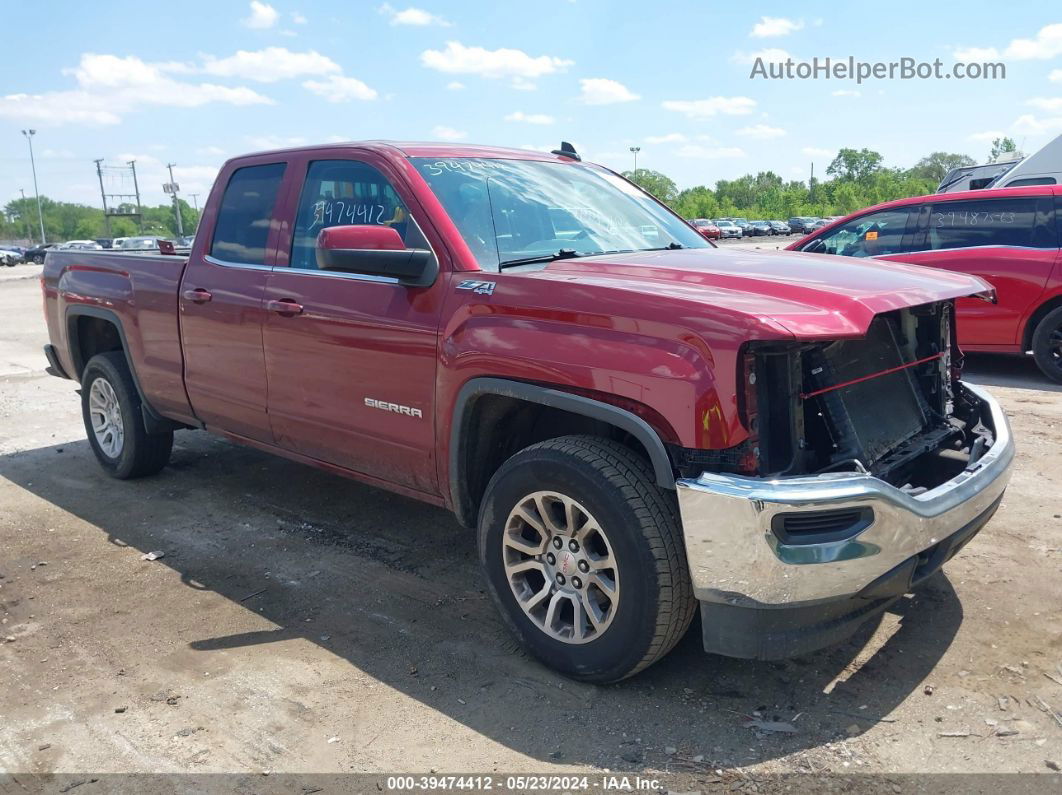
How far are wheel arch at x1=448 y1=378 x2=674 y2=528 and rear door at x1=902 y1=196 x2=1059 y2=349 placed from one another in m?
6.10

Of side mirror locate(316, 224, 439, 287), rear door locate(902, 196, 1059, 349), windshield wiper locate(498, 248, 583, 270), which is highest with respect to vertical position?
side mirror locate(316, 224, 439, 287)

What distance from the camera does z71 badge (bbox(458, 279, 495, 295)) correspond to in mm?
3336

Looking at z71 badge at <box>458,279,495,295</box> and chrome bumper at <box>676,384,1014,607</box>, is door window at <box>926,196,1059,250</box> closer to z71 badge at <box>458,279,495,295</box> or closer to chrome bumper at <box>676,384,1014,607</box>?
chrome bumper at <box>676,384,1014,607</box>

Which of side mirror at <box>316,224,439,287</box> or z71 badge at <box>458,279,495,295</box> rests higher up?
side mirror at <box>316,224,439,287</box>

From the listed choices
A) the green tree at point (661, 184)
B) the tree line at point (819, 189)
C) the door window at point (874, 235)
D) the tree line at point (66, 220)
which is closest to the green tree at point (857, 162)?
the tree line at point (819, 189)

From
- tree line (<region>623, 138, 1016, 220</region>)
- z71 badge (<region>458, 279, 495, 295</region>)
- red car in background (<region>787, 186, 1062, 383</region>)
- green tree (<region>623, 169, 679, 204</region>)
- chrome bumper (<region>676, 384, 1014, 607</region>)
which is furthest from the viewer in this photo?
green tree (<region>623, 169, 679, 204</region>)

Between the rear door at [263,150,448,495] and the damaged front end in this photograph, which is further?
the rear door at [263,150,448,495]

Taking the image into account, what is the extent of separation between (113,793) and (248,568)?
1.74 metres

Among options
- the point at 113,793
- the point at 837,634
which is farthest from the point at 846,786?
the point at 113,793

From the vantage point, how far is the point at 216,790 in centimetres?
272

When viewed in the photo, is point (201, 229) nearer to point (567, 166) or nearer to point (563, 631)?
point (567, 166)

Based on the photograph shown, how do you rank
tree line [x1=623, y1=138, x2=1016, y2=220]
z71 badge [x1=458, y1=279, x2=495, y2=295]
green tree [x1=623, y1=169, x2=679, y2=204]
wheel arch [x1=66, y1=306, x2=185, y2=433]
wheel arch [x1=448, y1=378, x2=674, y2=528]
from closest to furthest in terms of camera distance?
wheel arch [x1=448, y1=378, x2=674, y2=528] → z71 badge [x1=458, y1=279, x2=495, y2=295] → wheel arch [x1=66, y1=306, x2=185, y2=433] → tree line [x1=623, y1=138, x2=1016, y2=220] → green tree [x1=623, y1=169, x2=679, y2=204]

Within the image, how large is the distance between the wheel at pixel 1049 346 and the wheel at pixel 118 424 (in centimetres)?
728

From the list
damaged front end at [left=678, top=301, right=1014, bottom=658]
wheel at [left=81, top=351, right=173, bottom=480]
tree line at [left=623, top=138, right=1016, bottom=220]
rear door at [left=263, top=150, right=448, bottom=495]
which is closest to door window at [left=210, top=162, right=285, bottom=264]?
rear door at [left=263, top=150, right=448, bottom=495]
